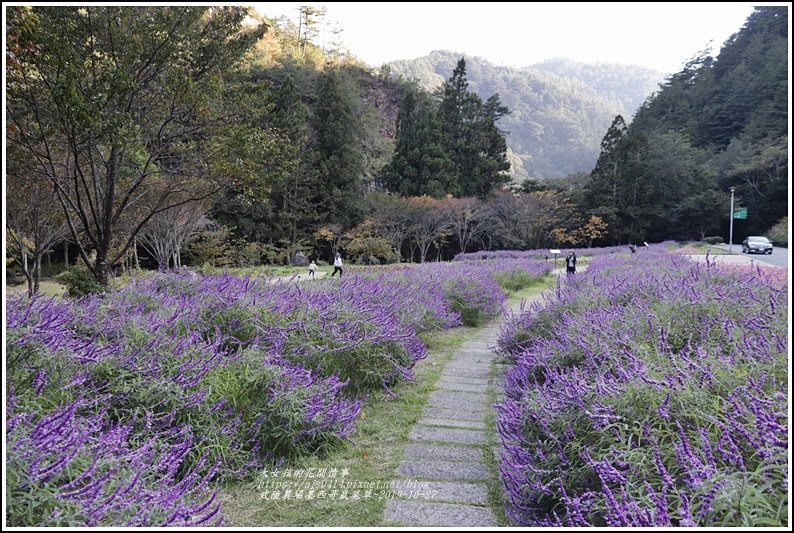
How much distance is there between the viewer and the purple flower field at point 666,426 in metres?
1.39

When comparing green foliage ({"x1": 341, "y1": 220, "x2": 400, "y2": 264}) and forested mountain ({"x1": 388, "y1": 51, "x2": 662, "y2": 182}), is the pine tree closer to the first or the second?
green foliage ({"x1": 341, "y1": 220, "x2": 400, "y2": 264})

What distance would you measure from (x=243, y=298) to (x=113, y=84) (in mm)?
3431

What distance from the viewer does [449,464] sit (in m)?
2.68

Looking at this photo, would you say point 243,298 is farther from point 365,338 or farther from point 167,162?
point 167,162

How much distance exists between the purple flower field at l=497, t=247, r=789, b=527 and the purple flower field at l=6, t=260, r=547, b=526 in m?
1.23

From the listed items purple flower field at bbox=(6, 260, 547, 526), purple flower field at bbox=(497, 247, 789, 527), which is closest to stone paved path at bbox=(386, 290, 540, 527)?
purple flower field at bbox=(497, 247, 789, 527)

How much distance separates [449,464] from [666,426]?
1.25 m

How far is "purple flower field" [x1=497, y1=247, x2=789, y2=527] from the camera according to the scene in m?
1.39

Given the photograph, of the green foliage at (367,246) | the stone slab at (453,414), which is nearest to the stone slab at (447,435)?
the stone slab at (453,414)

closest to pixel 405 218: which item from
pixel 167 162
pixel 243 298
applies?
pixel 167 162

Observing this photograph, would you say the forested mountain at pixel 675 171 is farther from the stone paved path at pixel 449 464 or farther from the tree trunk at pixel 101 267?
the tree trunk at pixel 101 267

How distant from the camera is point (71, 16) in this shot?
5281 millimetres

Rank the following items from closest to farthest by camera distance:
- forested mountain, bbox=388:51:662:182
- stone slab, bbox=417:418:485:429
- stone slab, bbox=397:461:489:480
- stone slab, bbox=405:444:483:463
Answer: stone slab, bbox=397:461:489:480 → stone slab, bbox=405:444:483:463 → stone slab, bbox=417:418:485:429 → forested mountain, bbox=388:51:662:182

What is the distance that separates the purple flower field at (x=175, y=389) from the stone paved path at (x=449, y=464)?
462 mm
